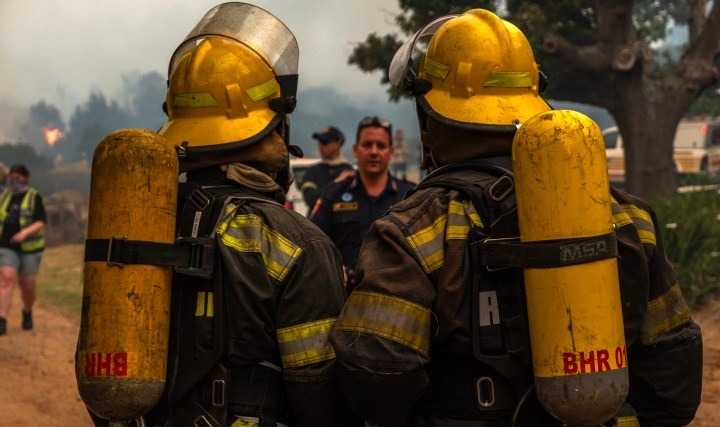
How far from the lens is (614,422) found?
2717mm

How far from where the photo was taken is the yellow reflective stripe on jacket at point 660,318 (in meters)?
2.80

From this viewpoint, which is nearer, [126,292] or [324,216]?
[126,292]

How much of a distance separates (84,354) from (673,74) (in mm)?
13676

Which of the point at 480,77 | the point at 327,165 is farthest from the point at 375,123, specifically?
the point at 480,77

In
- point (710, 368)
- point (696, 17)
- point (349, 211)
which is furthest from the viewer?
point (696, 17)

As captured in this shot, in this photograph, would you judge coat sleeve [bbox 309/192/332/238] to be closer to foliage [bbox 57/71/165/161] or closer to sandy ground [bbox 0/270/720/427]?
sandy ground [bbox 0/270/720/427]

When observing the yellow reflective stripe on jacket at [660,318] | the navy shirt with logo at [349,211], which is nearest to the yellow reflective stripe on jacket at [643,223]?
the yellow reflective stripe on jacket at [660,318]

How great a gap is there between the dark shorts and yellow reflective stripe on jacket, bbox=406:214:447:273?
827 cm

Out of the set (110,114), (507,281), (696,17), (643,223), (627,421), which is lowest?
(627,421)

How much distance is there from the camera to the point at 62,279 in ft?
53.9

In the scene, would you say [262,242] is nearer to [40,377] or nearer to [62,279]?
[40,377]

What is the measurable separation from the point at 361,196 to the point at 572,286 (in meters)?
3.95

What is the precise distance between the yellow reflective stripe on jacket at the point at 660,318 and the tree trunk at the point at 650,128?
12.3 meters

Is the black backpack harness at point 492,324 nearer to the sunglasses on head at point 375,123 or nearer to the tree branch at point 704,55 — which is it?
the sunglasses on head at point 375,123
